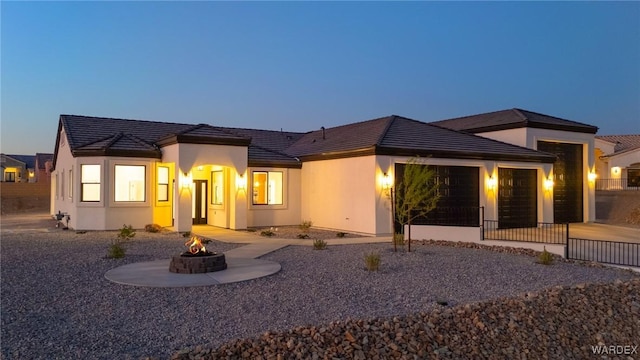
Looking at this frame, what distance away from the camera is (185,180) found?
1886cm

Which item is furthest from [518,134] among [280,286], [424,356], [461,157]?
[424,356]

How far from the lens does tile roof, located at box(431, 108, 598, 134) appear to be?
23.3 m

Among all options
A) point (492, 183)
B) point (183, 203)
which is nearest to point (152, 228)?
point (183, 203)

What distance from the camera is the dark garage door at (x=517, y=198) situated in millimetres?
20984

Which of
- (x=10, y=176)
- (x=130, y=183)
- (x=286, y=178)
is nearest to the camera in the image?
(x=130, y=183)

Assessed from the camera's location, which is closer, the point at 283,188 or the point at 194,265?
the point at 194,265

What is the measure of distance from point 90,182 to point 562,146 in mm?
22242

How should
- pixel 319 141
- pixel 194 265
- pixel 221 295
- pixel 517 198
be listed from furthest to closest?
pixel 319 141, pixel 517 198, pixel 194 265, pixel 221 295

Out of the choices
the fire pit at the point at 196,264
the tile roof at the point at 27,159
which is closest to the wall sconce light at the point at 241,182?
the fire pit at the point at 196,264

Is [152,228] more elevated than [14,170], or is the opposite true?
[14,170]

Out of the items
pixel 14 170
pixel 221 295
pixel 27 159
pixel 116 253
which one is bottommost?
pixel 221 295

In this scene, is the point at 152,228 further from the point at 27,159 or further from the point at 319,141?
the point at 27,159

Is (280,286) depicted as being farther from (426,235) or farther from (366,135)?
(366,135)

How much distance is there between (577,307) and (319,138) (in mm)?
18971
